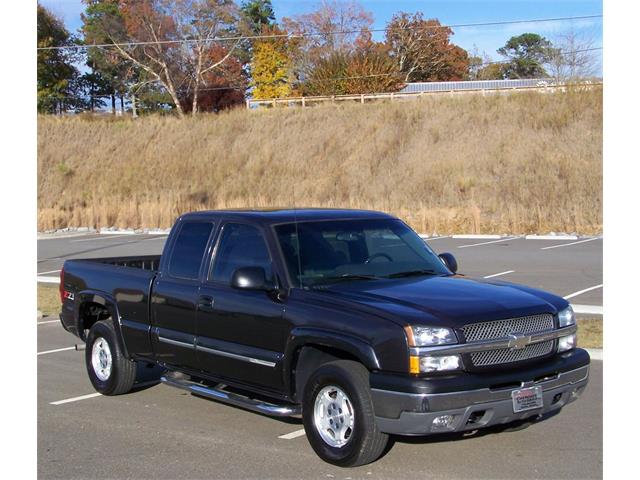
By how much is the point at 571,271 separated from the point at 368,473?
43.6 feet

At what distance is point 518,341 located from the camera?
5816 millimetres

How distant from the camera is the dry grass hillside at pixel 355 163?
116 ft

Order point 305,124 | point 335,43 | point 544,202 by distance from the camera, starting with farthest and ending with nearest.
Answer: point 335,43, point 305,124, point 544,202

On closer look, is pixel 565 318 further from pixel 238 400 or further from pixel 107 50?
pixel 107 50

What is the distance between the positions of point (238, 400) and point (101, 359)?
241cm

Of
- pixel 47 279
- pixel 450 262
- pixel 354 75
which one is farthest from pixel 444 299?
pixel 354 75

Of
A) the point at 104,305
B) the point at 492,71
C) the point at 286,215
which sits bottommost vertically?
the point at 104,305

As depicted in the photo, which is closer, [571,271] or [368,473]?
[368,473]

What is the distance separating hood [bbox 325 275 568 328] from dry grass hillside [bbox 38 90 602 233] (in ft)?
78.0

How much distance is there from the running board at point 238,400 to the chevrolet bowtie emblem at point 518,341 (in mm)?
1710

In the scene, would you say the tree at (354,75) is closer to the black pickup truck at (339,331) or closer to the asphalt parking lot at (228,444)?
the asphalt parking lot at (228,444)

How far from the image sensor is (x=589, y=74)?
49.5m
